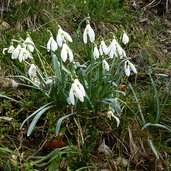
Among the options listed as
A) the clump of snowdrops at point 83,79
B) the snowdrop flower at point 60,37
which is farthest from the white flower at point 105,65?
the snowdrop flower at point 60,37

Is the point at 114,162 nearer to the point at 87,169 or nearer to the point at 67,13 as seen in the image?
the point at 87,169

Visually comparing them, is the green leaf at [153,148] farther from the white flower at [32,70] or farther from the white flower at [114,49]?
the white flower at [32,70]

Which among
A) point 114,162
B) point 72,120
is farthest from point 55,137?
point 114,162

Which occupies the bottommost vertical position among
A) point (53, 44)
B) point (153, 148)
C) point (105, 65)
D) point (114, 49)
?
point (153, 148)

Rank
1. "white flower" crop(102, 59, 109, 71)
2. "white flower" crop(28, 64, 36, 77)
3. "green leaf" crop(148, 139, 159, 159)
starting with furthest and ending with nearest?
"white flower" crop(102, 59, 109, 71), "white flower" crop(28, 64, 36, 77), "green leaf" crop(148, 139, 159, 159)

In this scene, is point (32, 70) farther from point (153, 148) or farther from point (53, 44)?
point (153, 148)

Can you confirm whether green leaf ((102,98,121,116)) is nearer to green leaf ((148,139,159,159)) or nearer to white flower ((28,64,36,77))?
green leaf ((148,139,159,159))

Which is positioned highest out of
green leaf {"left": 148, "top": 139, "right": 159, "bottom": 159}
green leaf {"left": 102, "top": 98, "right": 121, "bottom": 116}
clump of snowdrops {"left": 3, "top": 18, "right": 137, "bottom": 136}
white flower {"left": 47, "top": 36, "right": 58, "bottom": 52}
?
white flower {"left": 47, "top": 36, "right": 58, "bottom": 52}

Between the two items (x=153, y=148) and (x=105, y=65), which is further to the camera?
(x=105, y=65)

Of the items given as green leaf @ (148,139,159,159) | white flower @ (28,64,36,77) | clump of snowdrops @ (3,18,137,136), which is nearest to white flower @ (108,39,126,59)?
clump of snowdrops @ (3,18,137,136)

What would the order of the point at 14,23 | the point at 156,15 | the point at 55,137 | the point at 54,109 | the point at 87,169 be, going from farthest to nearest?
the point at 156,15
the point at 14,23
the point at 54,109
the point at 55,137
the point at 87,169

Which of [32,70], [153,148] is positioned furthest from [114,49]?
[153,148]
